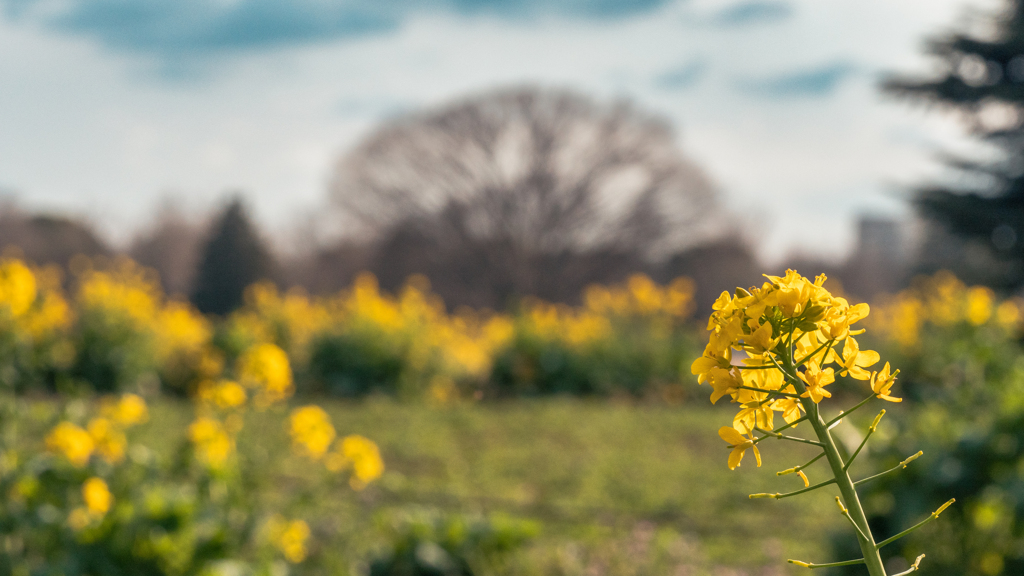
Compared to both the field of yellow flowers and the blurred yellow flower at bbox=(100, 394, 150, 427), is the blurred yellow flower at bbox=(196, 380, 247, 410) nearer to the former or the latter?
the field of yellow flowers

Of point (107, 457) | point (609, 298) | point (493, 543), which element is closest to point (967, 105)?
point (609, 298)

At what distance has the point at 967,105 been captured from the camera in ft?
36.1

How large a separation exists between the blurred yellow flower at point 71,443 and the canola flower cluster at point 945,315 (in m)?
4.54

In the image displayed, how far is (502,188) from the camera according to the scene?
82.6 ft

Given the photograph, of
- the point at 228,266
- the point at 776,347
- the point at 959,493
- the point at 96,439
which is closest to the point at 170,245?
the point at 228,266

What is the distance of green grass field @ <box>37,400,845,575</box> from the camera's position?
2.70 metres

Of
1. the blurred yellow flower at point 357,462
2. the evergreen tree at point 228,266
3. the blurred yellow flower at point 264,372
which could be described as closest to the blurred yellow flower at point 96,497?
the blurred yellow flower at point 264,372

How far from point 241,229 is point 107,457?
1463cm

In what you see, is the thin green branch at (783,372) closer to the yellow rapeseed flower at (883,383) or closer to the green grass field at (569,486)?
the yellow rapeseed flower at (883,383)

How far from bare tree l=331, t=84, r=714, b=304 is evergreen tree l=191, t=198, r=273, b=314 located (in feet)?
27.9

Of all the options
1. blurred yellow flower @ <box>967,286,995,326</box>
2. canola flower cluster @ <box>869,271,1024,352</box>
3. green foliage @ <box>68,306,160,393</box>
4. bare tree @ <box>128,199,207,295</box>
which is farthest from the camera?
bare tree @ <box>128,199,207,295</box>

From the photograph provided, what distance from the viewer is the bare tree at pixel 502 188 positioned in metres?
24.7

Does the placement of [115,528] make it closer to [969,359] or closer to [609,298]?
[969,359]

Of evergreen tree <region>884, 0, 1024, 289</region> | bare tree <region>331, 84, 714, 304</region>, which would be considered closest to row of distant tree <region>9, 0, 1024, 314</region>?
bare tree <region>331, 84, 714, 304</region>
